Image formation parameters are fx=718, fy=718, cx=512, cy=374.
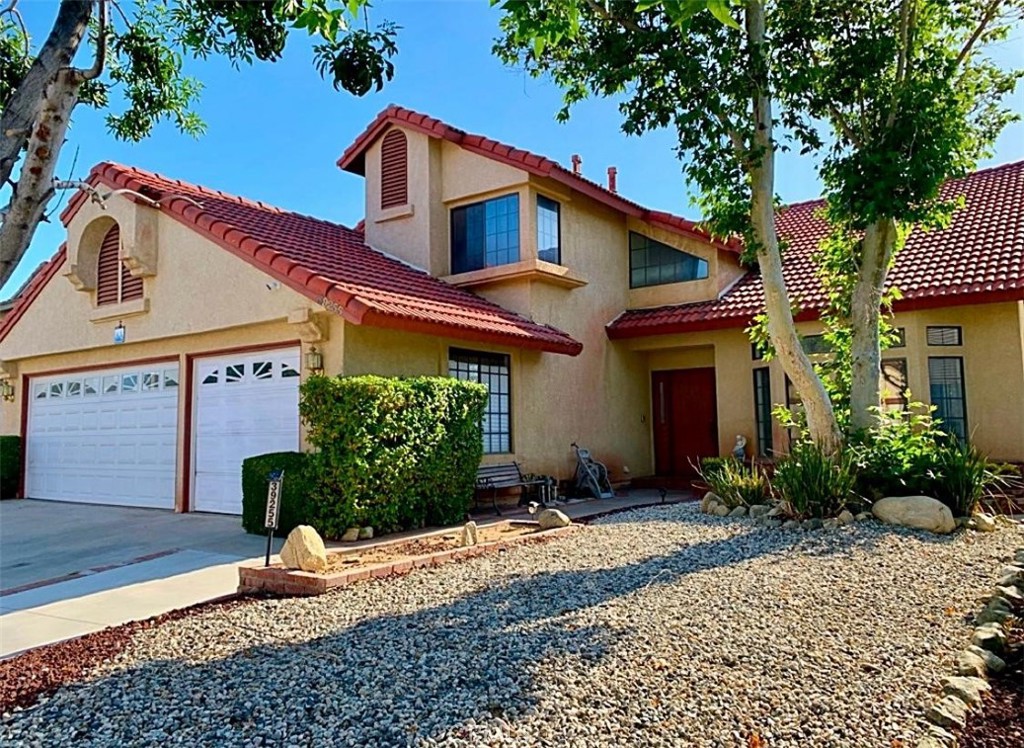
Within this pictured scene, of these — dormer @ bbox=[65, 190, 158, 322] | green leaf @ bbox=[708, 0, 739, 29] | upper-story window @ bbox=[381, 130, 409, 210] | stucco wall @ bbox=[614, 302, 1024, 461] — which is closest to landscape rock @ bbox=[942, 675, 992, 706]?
green leaf @ bbox=[708, 0, 739, 29]

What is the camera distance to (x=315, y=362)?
35.8 ft

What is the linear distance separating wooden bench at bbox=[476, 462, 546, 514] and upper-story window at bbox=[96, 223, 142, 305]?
7.47 meters

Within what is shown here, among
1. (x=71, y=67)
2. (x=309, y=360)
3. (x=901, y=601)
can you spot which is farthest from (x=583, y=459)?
(x=71, y=67)

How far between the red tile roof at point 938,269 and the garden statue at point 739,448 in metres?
2.35

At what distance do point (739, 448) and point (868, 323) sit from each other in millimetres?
4812

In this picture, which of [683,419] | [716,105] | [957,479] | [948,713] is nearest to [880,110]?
[716,105]

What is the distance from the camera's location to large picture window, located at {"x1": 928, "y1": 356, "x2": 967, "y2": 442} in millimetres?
13102

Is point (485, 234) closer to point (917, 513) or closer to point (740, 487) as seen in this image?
point (740, 487)

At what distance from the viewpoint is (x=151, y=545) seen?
969 cm

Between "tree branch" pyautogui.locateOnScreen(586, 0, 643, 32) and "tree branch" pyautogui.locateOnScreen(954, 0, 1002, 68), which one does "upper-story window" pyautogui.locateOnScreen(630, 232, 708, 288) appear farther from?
"tree branch" pyautogui.locateOnScreen(586, 0, 643, 32)

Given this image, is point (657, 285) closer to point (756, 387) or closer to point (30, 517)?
point (756, 387)

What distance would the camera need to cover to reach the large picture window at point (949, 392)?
1310 cm

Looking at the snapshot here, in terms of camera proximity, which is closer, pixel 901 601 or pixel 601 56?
pixel 901 601

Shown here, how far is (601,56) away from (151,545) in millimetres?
8916
